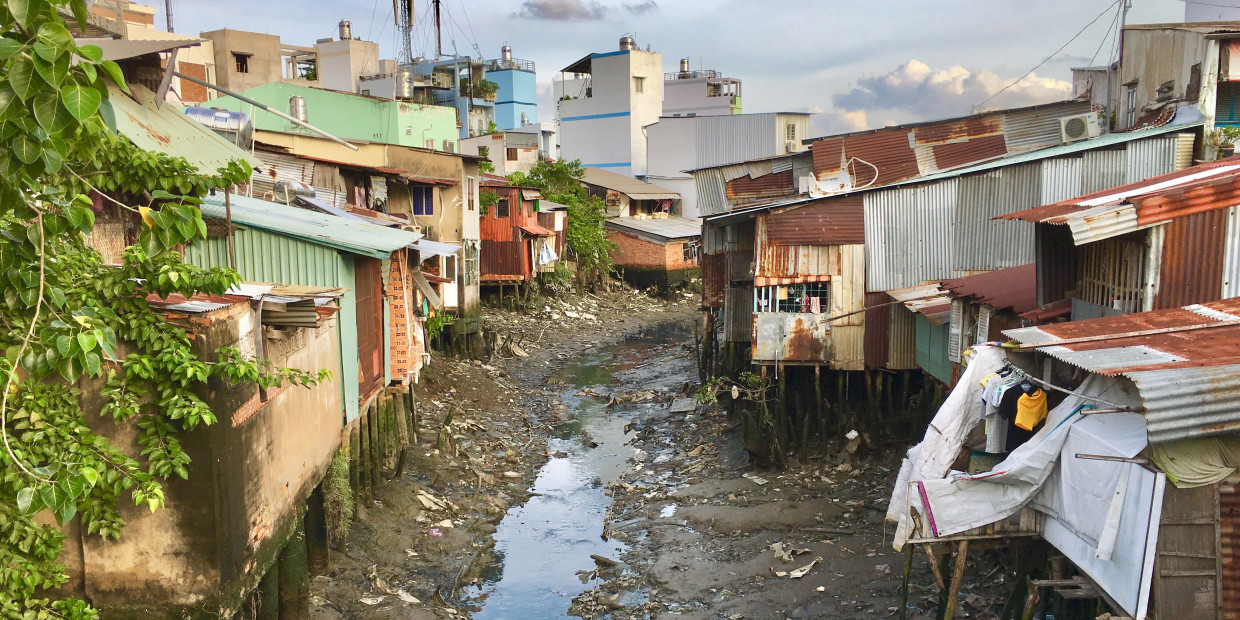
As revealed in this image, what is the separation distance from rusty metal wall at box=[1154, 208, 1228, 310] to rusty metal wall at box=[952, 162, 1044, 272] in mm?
7088

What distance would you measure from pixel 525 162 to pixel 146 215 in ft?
153

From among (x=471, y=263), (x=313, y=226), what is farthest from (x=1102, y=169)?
(x=471, y=263)

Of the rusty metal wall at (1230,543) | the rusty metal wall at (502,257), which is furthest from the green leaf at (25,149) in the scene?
the rusty metal wall at (502,257)

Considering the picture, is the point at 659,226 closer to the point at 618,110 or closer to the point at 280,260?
the point at 618,110

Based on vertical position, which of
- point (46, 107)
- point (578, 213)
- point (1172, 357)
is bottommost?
point (1172, 357)

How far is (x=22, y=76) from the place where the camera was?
346 cm

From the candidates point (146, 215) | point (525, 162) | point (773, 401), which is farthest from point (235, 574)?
point (525, 162)

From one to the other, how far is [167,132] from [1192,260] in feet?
38.0

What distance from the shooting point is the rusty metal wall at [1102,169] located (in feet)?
50.5

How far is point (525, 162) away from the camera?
2013 inches

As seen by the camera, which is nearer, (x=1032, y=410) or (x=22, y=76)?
(x=22, y=76)

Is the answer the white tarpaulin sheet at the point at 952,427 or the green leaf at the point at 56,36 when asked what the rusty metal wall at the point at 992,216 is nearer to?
the white tarpaulin sheet at the point at 952,427

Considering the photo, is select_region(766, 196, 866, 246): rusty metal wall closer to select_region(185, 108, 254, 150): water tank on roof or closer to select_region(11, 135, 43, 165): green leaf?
select_region(185, 108, 254, 150): water tank on roof

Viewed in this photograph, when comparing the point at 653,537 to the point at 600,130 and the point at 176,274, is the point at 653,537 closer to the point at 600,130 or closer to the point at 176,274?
the point at 176,274
